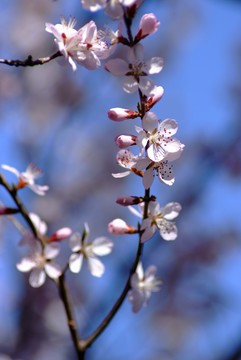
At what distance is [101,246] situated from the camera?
121 cm

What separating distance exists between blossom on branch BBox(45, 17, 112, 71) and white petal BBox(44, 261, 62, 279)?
0.49 meters

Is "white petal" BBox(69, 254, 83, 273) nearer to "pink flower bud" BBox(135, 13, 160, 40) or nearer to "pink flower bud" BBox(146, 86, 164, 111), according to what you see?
"pink flower bud" BBox(146, 86, 164, 111)

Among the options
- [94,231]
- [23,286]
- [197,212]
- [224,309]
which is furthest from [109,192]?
[224,309]

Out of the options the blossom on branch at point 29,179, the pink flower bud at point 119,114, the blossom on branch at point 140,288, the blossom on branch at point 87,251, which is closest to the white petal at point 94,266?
the blossom on branch at point 87,251

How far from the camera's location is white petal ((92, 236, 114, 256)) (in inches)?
47.4

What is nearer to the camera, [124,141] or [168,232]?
[124,141]

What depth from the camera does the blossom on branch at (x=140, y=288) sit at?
3.58 ft

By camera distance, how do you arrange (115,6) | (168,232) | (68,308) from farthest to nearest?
(68,308), (168,232), (115,6)

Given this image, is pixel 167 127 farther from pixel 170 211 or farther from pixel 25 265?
pixel 25 265

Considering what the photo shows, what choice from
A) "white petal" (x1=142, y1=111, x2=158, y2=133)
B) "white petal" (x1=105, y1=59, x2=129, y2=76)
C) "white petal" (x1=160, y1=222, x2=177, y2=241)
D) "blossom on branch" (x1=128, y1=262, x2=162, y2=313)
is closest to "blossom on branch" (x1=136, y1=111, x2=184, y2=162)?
"white petal" (x1=142, y1=111, x2=158, y2=133)

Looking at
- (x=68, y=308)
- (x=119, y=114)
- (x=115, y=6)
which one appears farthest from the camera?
(x=68, y=308)

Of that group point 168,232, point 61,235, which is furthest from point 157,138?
point 61,235

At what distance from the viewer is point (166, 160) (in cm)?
89

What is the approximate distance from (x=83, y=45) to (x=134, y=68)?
0.55 ft
